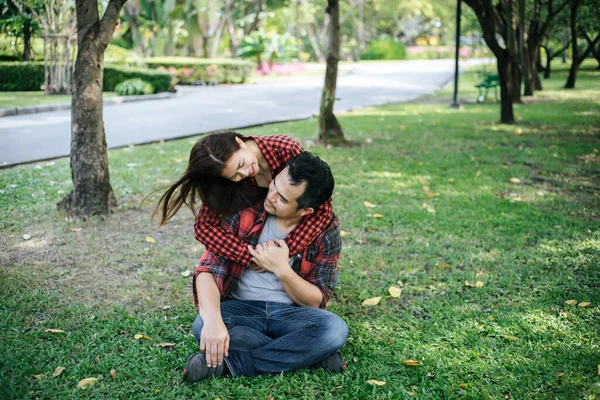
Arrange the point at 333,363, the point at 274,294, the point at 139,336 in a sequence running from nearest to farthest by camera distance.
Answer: the point at 333,363 < the point at 274,294 < the point at 139,336

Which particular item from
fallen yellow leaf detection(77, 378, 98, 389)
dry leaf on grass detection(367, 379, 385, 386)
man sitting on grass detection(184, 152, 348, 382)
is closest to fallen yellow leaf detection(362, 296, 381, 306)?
man sitting on grass detection(184, 152, 348, 382)

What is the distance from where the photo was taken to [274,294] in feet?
10.3

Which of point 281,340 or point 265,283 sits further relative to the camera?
point 265,283

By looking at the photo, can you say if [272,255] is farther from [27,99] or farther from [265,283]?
[27,99]

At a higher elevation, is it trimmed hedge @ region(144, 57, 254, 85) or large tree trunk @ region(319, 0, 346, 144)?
trimmed hedge @ region(144, 57, 254, 85)

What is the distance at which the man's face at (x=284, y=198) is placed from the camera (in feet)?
→ 9.46

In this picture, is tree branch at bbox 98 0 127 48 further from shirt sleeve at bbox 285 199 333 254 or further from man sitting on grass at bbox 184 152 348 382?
shirt sleeve at bbox 285 199 333 254

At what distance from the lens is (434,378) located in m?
2.99

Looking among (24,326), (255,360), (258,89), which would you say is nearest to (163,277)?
(24,326)

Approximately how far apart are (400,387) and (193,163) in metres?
1.51

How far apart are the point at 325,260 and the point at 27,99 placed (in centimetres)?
1090

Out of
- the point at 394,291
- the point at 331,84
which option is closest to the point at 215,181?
the point at 394,291

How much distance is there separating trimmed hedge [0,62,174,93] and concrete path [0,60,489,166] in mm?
672

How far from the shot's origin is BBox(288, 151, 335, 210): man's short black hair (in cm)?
288
